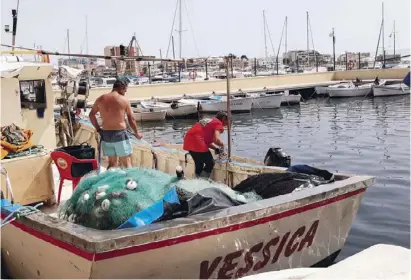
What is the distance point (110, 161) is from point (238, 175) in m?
1.95

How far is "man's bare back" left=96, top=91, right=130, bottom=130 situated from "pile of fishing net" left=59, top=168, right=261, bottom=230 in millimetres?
1687

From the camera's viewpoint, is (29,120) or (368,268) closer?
(368,268)

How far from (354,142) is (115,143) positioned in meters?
14.2

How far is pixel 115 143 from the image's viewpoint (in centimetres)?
743

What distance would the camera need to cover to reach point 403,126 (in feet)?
78.3

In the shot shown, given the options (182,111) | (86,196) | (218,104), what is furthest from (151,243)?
(218,104)

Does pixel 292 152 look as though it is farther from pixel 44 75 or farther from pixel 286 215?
pixel 286 215

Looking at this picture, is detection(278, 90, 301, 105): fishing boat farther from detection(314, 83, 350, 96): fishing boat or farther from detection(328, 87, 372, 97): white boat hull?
detection(314, 83, 350, 96): fishing boat

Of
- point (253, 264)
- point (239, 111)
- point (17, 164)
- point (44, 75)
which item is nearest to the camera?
point (253, 264)

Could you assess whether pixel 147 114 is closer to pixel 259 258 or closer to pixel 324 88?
pixel 324 88

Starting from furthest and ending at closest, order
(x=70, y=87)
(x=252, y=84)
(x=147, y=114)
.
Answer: (x=252, y=84)
(x=147, y=114)
(x=70, y=87)

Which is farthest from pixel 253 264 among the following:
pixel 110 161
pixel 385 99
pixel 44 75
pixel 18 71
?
pixel 385 99

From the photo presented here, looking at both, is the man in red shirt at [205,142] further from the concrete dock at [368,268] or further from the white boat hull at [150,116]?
the white boat hull at [150,116]

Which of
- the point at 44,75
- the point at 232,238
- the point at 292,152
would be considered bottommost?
the point at 292,152
